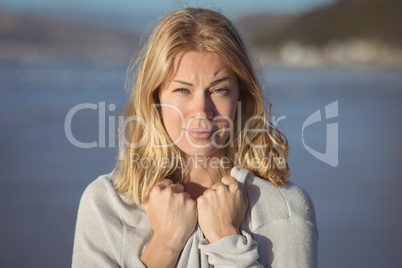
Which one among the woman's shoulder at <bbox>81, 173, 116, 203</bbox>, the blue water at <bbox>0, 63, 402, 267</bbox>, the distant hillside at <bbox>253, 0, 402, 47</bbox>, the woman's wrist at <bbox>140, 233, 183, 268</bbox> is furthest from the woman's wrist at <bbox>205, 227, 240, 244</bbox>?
the distant hillside at <bbox>253, 0, 402, 47</bbox>

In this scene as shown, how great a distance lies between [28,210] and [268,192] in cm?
396

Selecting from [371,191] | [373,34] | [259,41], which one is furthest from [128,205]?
[259,41]

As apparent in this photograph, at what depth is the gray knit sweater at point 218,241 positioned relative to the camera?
233 cm

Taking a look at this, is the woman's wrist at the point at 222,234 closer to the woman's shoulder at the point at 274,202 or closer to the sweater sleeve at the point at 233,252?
the sweater sleeve at the point at 233,252

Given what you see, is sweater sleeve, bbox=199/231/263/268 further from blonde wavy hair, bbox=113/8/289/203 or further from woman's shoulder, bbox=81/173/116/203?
woman's shoulder, bbox=81/173/116/203

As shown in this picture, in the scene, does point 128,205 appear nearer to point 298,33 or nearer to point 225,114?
point 225,114

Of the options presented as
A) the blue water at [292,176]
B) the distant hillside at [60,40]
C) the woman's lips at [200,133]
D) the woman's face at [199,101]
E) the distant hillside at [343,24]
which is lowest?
the blue water at [292,176]

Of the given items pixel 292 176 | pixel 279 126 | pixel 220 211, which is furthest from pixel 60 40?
pixel 220 211

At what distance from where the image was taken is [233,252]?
2.27 meters

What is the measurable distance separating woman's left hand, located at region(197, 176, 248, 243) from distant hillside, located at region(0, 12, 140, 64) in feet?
104

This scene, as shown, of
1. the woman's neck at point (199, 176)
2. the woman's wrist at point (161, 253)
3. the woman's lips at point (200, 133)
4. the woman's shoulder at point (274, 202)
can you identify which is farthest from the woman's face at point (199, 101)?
the woman's wrist at point (161, 253)

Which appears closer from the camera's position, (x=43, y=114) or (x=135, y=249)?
(x=135, y=249)

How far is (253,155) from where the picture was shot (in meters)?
2.65

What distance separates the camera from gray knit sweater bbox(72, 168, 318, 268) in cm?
233
